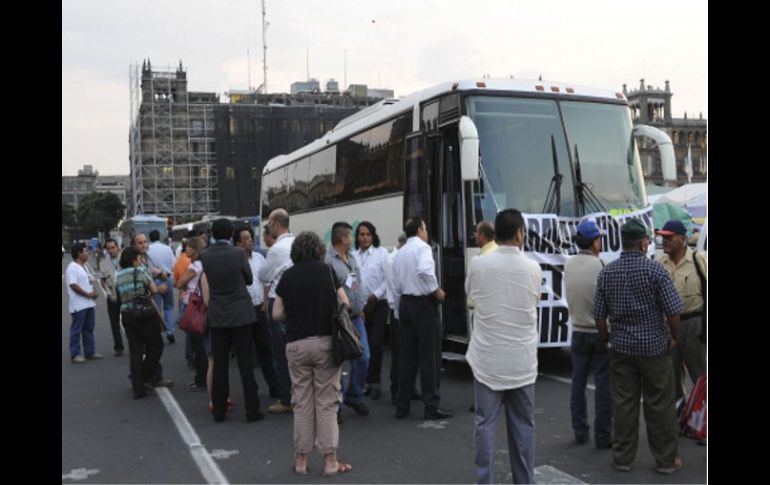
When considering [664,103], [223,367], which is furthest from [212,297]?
[664,103]

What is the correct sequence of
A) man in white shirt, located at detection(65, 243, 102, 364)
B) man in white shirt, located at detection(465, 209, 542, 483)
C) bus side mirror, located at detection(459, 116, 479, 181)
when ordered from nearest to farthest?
man in white shirt, located at detection(465, 209, 542, 483)
bus side mirror, located at detection(459, 116, 479, 181)
man in white shirt, located at detection(65, 243, 102, 364)

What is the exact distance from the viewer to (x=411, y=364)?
694 centimetres

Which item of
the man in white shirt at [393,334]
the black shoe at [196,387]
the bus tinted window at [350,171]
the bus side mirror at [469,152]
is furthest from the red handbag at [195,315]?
the bus tinted window at [350,171]

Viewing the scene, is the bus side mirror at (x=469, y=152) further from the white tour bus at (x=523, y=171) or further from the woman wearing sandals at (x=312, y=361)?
the woman wearing sandals at (x=312, y=361)

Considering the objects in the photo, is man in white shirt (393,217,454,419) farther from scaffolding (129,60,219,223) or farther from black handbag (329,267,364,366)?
scaffolding (129,60,219,223)

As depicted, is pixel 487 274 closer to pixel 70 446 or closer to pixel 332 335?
pixel 332 335

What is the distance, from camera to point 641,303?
503 cm

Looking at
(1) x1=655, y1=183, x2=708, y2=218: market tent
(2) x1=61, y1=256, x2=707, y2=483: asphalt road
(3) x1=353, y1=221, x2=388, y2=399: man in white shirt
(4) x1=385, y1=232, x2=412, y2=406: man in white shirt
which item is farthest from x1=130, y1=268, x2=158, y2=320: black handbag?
(1) x1=655, y1=183, x2=708, y2=218: market tent

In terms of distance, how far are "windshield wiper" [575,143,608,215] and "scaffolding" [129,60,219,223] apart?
6450 centimetres

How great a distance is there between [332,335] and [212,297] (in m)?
2.03

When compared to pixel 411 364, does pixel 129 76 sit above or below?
above

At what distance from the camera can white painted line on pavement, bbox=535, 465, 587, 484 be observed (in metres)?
5.02

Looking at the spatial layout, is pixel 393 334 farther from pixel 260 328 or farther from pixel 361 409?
pixel 260 328

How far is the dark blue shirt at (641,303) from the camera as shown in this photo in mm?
4980
